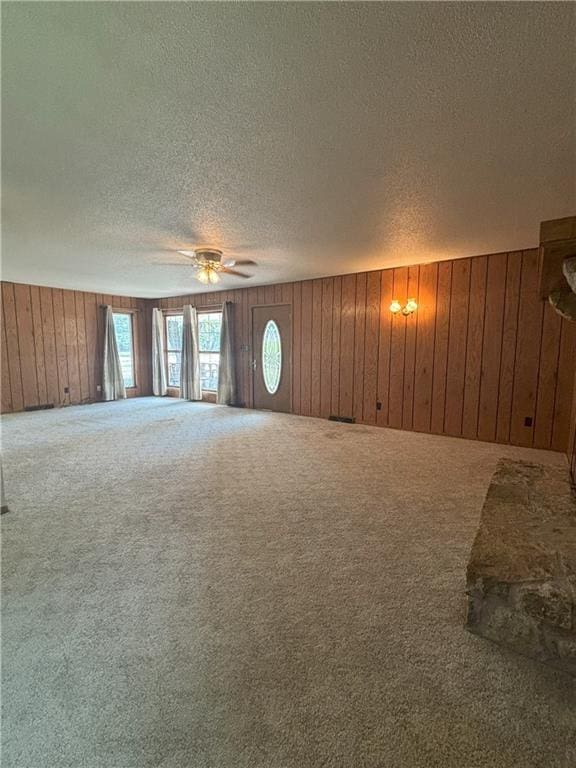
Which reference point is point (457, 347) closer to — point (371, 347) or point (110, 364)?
point (371, 347)

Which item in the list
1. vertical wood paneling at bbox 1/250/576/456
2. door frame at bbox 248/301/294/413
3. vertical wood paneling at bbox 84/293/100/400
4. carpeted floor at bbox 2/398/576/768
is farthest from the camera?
vertical wood paneling at bbox 84/293/100/400

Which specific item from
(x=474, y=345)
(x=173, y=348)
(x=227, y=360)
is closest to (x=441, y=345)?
(x=474, y=345)

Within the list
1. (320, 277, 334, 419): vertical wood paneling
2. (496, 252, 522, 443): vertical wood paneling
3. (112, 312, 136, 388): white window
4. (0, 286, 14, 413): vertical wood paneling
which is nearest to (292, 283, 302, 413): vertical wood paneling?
(320, 277, 334, 419): vertical wood paneling

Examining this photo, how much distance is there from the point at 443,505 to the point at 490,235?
2601 millimetres

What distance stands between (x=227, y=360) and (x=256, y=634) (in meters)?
5.52

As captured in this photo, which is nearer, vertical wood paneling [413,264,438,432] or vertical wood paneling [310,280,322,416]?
vertical wood paneling [413,264,438,432]

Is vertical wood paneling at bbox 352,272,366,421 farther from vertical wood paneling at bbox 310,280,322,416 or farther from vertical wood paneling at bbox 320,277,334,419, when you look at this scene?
vertical wood paneling at bbox 310,280,322,416

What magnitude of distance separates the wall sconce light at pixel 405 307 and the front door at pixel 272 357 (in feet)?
5.99

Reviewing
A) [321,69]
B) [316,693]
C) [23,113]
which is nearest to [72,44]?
[23,113]

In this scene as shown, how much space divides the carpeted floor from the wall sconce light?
8.06 ft

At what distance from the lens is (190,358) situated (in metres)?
7.25

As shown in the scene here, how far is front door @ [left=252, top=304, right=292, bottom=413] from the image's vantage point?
6.02 metres

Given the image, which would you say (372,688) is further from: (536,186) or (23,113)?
(536,186)

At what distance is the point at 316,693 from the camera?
3.99 feet
